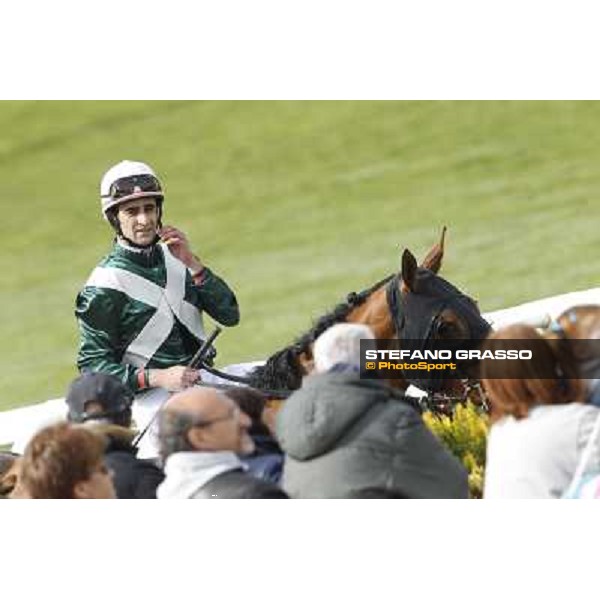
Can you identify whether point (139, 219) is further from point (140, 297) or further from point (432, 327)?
point (432, 327)

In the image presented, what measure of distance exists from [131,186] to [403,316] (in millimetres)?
1473

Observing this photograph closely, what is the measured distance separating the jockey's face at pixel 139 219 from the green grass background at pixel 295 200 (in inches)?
45.2

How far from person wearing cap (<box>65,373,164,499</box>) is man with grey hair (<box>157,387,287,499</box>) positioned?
0.97 feet

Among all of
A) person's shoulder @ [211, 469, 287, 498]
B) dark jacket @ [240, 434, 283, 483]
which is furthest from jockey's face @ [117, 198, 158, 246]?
person's shoulder @ [211, 469, 287, 498]

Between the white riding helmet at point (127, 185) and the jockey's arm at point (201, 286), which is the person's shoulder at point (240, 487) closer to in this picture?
the jockey's arm at point (201, 286)

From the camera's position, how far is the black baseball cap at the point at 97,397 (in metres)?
9.01

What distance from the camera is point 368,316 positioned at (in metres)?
9.46

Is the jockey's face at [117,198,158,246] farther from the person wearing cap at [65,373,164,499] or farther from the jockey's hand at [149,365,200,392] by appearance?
the person wearing cap at [65,373,164,499]

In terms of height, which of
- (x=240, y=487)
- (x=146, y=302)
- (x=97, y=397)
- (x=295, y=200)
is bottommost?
(x=240, y=487)

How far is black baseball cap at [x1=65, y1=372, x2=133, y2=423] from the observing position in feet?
29.6

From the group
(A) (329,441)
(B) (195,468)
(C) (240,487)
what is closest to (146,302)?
(B) (195,468)

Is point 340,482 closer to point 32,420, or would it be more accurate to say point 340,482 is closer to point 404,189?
point 32,420

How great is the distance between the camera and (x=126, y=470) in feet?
28.6

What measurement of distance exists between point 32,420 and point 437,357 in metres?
2.55
